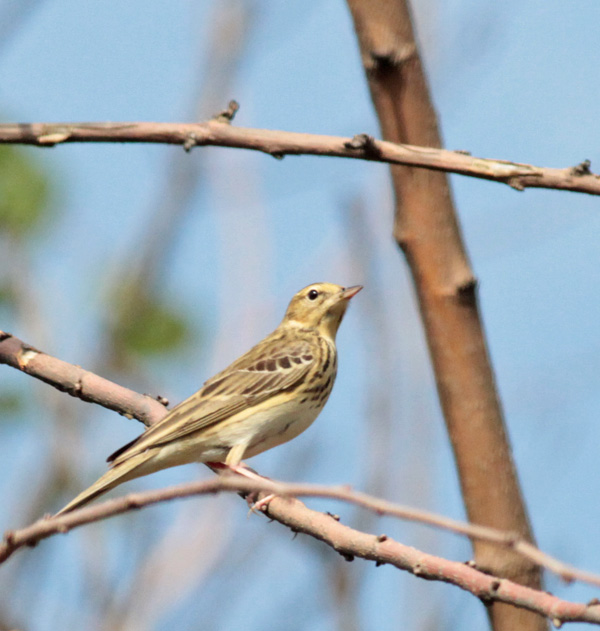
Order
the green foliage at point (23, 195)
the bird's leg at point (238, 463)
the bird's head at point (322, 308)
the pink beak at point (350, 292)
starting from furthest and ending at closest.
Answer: the green foliage at point (23, 195) < the bird's head at point (322, 308) < the pink beak at point (350, 292) < the bird's leg at point (238, 463)

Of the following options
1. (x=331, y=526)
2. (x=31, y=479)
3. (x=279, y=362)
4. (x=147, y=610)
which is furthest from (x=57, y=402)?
(x=331, y=526)

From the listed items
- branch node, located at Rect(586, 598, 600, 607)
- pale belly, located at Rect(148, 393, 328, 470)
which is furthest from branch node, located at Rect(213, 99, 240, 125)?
pale belly, located at Rect(148, 393, 328, 470)

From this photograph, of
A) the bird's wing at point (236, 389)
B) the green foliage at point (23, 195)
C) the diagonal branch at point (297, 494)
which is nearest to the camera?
the diagonal branch at point (297, 494)

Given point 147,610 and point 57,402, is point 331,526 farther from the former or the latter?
point 57,402

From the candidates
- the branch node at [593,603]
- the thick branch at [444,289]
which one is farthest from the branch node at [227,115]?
the branch node at [593,603]

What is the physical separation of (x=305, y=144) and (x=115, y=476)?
2.62 meters

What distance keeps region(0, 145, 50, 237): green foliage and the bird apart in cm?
322

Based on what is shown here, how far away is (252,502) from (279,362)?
1.33 meters

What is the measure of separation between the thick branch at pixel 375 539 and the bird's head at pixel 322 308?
394 cm

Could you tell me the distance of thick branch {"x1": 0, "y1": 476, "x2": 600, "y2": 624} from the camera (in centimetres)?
187

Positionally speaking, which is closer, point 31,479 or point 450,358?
point 450,358

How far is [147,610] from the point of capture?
7.52m

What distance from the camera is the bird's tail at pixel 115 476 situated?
4.47 metres

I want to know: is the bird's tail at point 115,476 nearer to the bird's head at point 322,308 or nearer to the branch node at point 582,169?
the bird's head at point 322,308
